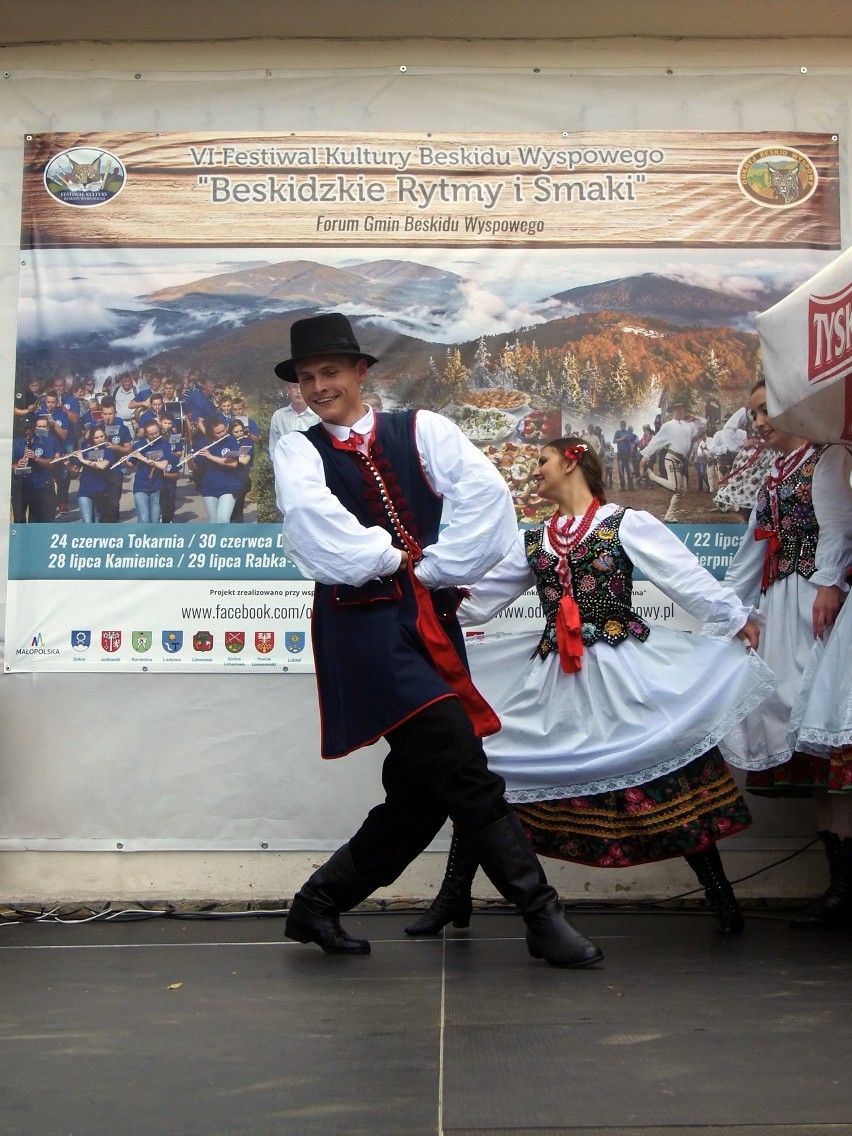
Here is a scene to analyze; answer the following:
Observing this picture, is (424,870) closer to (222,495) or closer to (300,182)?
(222,495)

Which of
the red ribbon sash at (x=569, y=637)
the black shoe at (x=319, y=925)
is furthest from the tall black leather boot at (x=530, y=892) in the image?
the red ribbon sash at (x=569, y=637)

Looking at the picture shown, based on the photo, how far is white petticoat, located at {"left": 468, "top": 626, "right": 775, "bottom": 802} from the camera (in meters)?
3.84

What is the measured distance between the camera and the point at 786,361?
3785 millimetres

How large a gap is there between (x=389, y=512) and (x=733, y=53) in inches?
104

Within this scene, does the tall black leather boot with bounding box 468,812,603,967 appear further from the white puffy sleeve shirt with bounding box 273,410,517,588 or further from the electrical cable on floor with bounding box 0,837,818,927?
the electrical cable on floor with bounding box 0,837,818,927

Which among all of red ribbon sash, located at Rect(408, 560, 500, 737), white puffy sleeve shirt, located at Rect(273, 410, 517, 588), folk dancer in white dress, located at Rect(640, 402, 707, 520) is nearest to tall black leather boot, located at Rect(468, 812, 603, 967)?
red ribbon sash, located at Rect(408, 560, 500, 737)

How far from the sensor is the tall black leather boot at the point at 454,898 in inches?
158

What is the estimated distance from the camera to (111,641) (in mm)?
4695

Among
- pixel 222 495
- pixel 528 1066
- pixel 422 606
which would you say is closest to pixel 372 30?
pixel 222 495

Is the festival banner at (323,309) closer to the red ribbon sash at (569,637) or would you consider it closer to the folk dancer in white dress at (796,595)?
the folk dancer in white dress at (796,595)

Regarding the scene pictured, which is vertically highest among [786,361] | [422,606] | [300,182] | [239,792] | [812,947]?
[300,182]

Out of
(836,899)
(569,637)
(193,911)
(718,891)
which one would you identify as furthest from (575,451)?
(193,911)

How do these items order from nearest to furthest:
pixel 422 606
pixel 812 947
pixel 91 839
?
1. pixel 422 606
2. pixel 812 947
3. pixel 91 839

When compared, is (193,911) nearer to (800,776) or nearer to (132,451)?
(132,451)
